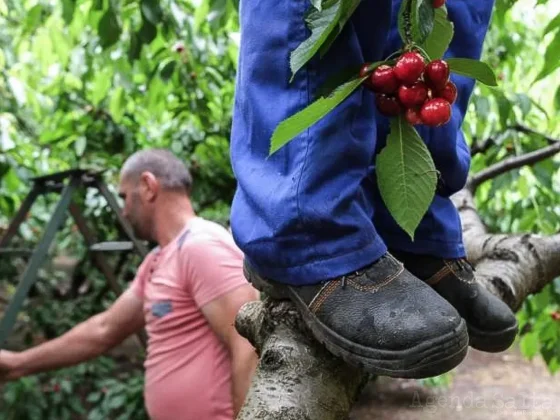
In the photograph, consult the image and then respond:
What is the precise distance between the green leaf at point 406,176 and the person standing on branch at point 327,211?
2.4 inches

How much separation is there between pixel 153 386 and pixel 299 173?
62.9 inches

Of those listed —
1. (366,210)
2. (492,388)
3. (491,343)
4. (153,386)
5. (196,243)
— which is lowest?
(492,388)

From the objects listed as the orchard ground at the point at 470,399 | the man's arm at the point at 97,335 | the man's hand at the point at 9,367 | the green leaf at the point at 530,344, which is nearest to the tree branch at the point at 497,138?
the green leaf at the point at 530,344

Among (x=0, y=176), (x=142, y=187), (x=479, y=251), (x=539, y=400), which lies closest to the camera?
(x=479, y=251)

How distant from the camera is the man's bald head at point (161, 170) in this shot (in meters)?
2.63

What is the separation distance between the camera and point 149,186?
2621 mm

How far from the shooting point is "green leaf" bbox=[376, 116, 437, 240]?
742 mm

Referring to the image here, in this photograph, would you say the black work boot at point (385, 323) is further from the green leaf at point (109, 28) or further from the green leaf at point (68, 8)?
the green leaf at point (68, 8)

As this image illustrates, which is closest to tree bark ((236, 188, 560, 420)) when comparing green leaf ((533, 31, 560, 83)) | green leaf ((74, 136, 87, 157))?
green leaf ((533, 31, 560, 83))

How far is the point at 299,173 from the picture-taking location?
2.71ft

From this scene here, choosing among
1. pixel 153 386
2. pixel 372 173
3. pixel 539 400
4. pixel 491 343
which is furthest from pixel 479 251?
pixel 539 400

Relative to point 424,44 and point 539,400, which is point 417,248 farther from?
point 539,400

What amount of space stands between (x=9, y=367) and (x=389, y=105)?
1.97m

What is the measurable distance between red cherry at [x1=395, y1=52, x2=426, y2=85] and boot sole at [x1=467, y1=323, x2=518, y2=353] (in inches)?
20.1
